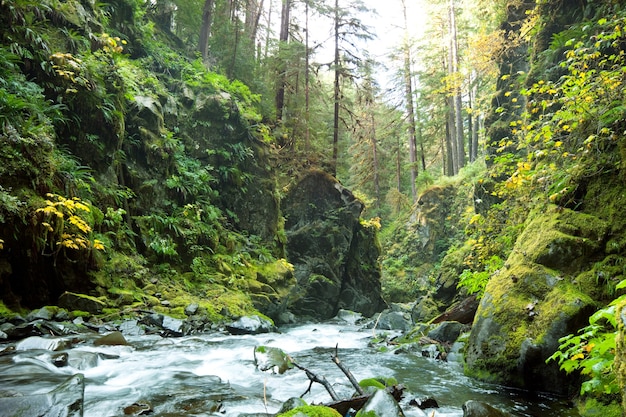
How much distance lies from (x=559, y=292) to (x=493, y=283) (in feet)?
4.09

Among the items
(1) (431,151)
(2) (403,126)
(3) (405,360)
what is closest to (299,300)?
(3) (405,360)

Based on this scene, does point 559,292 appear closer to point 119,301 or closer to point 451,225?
point 119,301

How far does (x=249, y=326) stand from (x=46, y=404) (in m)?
6.31

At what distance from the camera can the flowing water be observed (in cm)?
387

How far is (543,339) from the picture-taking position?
4570 mm

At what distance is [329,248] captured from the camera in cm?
1764

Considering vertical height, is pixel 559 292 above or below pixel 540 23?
below

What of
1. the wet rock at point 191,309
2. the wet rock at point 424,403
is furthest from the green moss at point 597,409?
the wet rock at point 191,309

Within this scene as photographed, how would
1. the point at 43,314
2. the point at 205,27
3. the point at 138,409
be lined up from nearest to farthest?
1. the point at 138,409
2. the point at 43,314
3. the point at 205,27

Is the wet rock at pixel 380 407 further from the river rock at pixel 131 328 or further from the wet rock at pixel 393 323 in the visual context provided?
the wet rock at pixel 393 323

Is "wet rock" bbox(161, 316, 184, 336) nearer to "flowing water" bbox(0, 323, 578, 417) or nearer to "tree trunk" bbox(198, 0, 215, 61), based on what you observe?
"flowing water" bbox(0, 323, 578, 417)

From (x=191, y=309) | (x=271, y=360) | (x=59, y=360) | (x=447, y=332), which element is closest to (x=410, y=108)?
(x=447, y=332)

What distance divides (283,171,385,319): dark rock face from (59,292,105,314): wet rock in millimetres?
9912

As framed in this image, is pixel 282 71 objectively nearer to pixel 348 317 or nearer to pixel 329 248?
pixel 329 248
